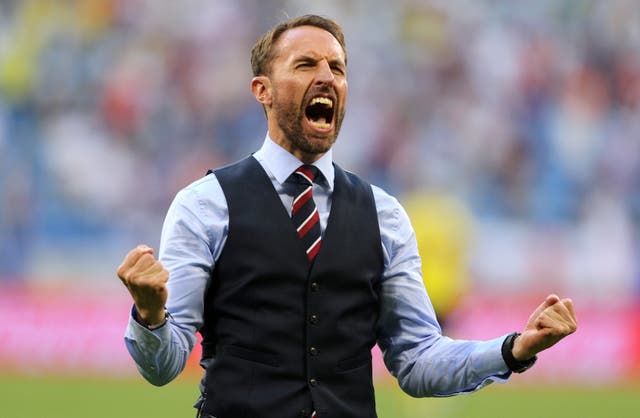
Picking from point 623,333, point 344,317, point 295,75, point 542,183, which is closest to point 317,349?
point 344,317

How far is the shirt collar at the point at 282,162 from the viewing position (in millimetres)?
3691

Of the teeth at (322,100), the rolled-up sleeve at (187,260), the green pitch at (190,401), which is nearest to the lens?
the rolled-up sleeve at (187,260)

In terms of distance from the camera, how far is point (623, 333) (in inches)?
532

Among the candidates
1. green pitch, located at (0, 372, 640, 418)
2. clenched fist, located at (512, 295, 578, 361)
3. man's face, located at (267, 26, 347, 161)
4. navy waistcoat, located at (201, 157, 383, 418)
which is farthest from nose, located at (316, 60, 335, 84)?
green pitch, located at (0, 372, 640, 418)

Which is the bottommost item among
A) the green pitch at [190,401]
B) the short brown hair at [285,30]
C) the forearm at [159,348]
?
the forearm at [159,348]

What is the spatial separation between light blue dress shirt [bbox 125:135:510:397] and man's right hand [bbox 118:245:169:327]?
0.14 m

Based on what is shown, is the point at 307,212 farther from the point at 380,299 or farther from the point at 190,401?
the point at 190,401

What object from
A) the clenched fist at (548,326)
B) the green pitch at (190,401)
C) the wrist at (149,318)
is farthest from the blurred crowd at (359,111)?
the wrist at (149,318)

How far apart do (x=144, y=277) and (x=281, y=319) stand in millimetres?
508

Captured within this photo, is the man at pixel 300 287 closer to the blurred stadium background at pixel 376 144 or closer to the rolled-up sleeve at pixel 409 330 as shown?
the rolled-up sleeve at pixel 409 330

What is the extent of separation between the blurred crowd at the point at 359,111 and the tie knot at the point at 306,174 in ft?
33.1

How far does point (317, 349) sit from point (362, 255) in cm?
33

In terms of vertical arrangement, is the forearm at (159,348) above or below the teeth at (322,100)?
below

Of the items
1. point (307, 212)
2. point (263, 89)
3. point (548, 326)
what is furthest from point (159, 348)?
point (548, 326)
